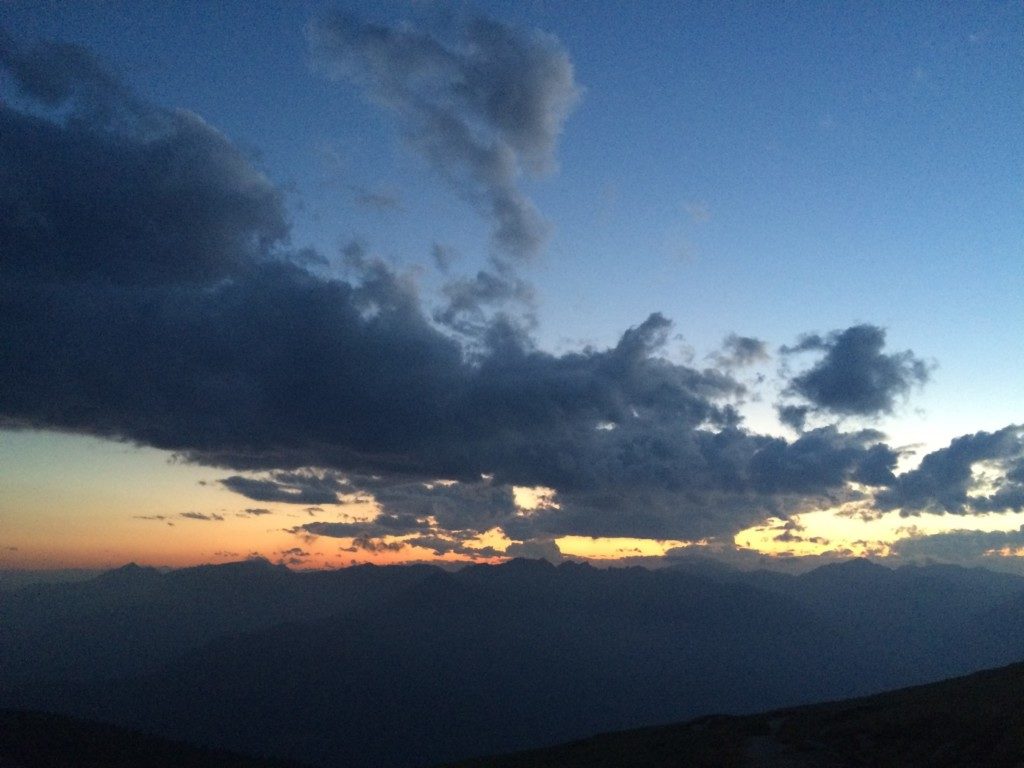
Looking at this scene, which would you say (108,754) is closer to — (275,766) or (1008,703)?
(275,766)

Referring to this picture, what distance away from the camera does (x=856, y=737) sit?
54844mm

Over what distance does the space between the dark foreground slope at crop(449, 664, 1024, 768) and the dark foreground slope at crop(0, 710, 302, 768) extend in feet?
371

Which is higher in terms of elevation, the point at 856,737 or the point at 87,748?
the point at 856,737

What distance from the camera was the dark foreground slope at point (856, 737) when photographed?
45.7m

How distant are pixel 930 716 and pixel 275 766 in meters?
189

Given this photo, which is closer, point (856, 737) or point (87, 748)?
point (856, 737)

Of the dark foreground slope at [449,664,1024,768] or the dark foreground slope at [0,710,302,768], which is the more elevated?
the dark foreground slope at [449,664,1024,768]

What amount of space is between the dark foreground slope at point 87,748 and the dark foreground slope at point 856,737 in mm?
113086

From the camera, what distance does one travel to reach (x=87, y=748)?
155875mm

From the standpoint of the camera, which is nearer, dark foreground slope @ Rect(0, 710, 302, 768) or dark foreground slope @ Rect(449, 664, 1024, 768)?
dark foreground slope @ Rect(449, 664, 1024, 768)

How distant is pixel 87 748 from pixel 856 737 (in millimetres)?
172504

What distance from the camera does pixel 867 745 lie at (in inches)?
2069

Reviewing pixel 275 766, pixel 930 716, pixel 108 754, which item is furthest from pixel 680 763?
pixel 275 766

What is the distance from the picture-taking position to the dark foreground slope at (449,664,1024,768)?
45.7 metres
